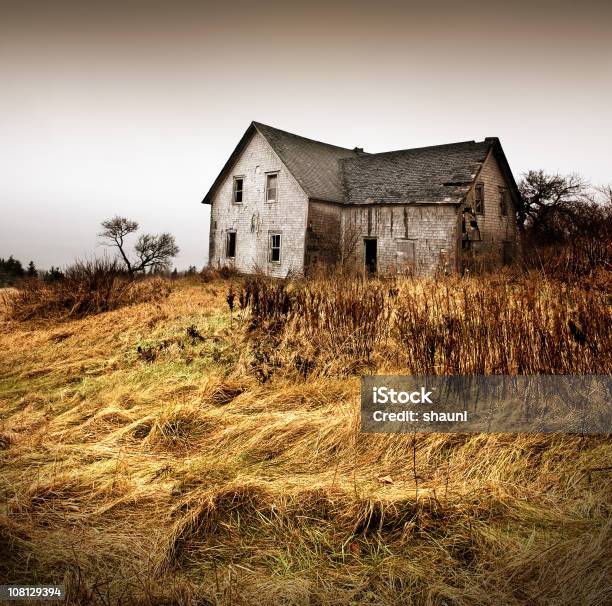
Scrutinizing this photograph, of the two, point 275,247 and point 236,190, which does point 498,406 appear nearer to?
point 275,247

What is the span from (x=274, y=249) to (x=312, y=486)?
18.4 m

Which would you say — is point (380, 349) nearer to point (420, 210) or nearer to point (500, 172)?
point (420, 210)

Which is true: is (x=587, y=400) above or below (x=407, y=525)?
above

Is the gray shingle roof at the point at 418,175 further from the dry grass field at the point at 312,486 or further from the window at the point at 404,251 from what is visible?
the dry grass field at the point at 312,486

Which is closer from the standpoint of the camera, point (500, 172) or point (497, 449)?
point (497, 449)

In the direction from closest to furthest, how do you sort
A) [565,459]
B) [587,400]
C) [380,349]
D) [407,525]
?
[407,525]
[565,459]
[587,400]
[380,349]

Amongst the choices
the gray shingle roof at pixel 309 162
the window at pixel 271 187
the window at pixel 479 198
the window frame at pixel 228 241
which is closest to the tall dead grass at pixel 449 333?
the gray shingle roof at pixel 309 162

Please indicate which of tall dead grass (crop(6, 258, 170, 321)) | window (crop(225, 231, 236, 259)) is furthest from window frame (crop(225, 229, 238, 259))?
tall dead grass (crop(6, 258, 170, 321))

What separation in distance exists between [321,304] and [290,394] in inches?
74.9

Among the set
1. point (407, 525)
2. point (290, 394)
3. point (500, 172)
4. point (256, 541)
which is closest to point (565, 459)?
point (407, 525)

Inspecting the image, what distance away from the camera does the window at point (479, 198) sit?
64.2 feet

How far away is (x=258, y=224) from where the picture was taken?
21.5 metres

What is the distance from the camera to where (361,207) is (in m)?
20.5

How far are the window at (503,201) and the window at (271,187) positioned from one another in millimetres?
10370
